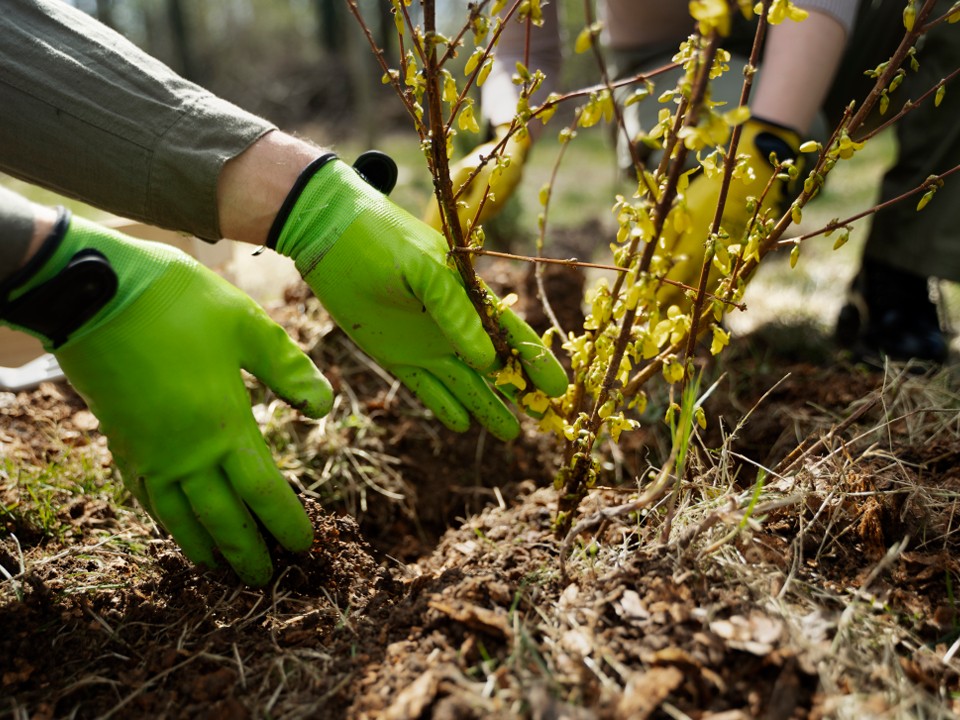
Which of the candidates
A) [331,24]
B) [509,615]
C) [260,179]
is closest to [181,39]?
[331,24]

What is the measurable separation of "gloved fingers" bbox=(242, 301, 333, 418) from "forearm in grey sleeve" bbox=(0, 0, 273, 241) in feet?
1.04

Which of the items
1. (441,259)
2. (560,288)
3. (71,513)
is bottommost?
(71,513)

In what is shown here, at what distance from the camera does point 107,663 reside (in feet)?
4.10

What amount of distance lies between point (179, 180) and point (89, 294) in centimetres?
40

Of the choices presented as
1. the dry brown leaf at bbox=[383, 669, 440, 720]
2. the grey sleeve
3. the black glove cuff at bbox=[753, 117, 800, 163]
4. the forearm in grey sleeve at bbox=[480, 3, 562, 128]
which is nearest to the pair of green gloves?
the dry brown leaf at bbox=[383, 669, 440, 720]

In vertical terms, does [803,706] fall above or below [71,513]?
above

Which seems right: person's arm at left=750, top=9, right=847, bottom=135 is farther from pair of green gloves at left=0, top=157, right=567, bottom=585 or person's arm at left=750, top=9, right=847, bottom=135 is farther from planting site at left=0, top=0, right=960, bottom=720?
pair of green gloves at left=0, top=157, right=567, bottom=585

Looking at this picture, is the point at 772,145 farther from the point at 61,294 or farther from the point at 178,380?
the point at 61,294

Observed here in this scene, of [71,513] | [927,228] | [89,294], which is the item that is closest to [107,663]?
[71,513]

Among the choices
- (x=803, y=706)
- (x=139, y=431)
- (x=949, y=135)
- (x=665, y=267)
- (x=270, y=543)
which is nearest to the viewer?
(x=803, y=706)

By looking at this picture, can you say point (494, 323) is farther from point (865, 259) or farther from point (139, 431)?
point (865, 259)

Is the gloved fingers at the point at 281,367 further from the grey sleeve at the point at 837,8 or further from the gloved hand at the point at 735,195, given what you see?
the grey sleeve at the point at 837,8

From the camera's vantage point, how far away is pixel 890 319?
2621 millimetres

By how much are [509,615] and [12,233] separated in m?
1.09
